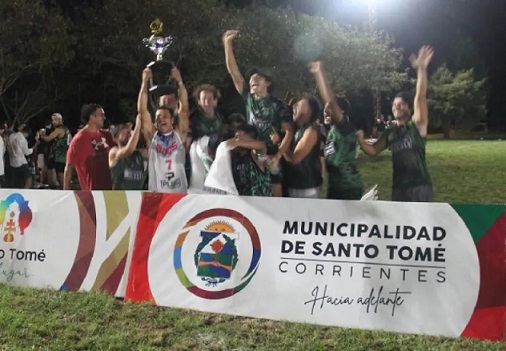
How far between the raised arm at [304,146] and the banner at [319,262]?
85 cm

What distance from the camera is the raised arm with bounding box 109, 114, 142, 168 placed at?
6.80 metres

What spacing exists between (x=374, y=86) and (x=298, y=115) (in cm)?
2271

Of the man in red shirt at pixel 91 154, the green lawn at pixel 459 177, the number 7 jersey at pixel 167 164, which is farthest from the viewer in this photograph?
the green lawn at pixel 459 177

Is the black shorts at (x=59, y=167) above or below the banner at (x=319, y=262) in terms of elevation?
above

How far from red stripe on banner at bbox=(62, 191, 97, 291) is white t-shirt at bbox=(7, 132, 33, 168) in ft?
21.8

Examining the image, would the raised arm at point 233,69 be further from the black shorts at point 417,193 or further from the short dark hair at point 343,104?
the black shorts at point 417,193

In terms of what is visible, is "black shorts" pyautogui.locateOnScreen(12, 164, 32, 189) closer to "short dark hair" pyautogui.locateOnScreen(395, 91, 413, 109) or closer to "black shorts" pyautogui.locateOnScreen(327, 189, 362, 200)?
"black shorts" pyautogui.locateOnScreen(327, 189, 362, 200)

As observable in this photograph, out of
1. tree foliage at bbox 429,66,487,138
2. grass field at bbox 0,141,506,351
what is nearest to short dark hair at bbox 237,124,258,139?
grass field at bbox 0,141,506,351

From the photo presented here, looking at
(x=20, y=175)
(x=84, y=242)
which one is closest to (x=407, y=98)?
(x=84, y=242)

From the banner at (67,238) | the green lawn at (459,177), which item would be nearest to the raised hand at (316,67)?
the banner at (67,238)

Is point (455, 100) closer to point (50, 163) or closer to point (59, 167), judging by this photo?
point (50, 163)

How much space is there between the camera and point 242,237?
5.49m

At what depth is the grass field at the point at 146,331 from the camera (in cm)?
474

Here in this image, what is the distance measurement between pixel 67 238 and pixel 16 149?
6.67 meters
